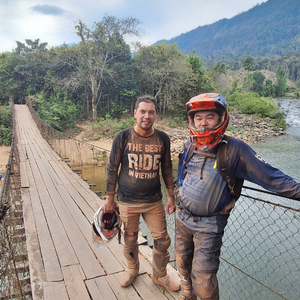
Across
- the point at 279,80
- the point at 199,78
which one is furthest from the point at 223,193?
the point at 279,80

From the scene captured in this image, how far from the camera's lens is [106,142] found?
1323 cm

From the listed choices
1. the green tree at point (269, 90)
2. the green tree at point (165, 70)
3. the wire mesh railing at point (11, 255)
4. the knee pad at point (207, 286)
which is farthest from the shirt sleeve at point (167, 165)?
the green tree at point (269, 90)

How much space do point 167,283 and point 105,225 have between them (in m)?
0.57

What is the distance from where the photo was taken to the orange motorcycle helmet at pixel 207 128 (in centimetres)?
121

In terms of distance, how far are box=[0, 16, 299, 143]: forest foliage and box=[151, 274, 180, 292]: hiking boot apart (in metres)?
12.5

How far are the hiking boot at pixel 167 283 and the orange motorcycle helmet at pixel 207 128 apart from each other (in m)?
0.99

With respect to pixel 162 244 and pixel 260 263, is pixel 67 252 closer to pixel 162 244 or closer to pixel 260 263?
pixel 162 244

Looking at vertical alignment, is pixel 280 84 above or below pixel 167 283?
above

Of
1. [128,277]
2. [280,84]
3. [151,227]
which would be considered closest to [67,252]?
[128,277]

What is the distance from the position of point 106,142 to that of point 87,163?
11.2 feet

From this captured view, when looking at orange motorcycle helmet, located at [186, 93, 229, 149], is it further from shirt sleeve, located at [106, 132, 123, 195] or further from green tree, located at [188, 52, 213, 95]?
green tree, located at [188, 52, 213, 95]

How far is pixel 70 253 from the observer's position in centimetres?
210

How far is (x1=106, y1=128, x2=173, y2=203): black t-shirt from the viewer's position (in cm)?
155

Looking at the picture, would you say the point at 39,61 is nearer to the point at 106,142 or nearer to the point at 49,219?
the point at 106,142
